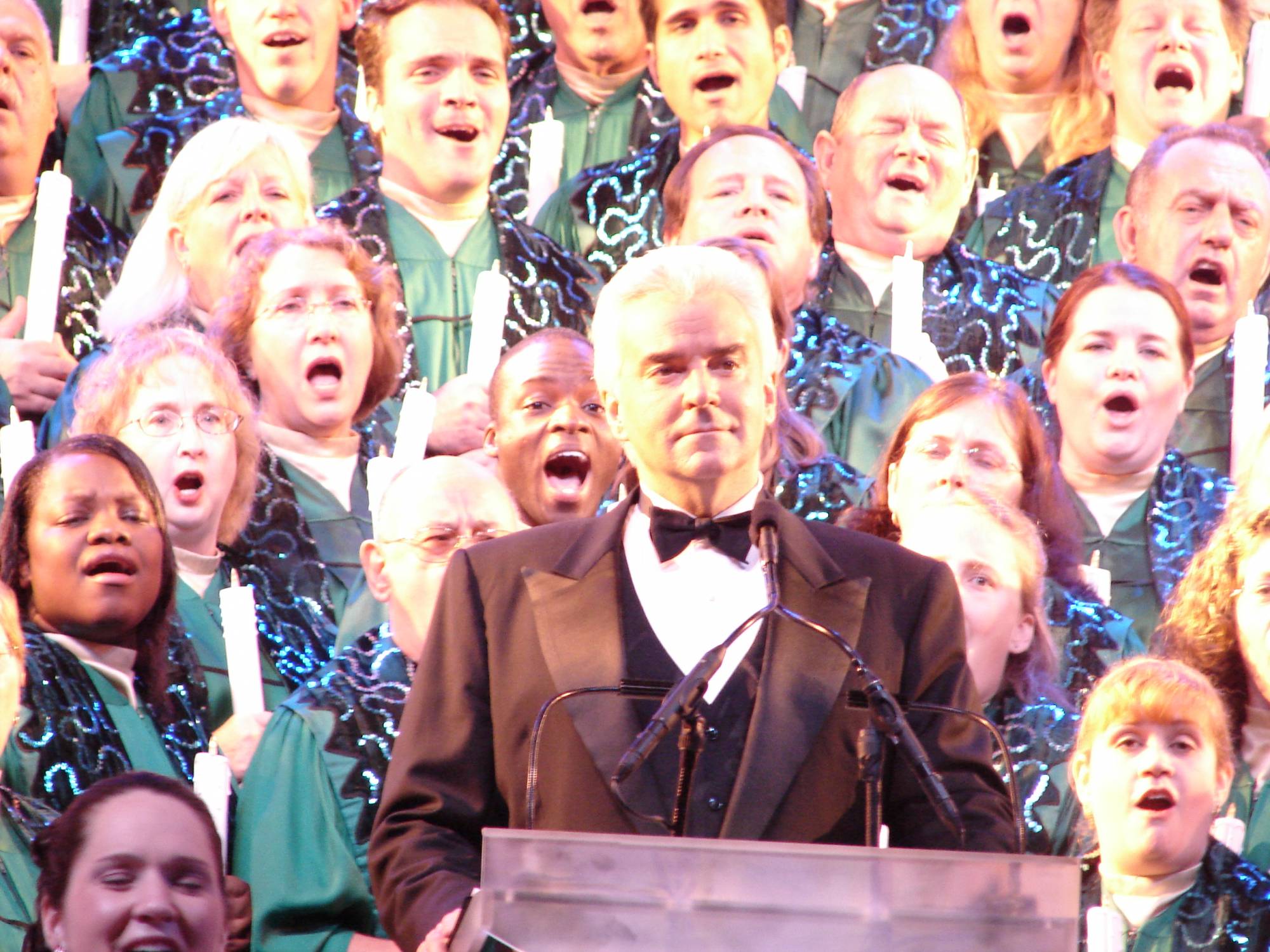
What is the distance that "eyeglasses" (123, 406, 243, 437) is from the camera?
13.2 ft

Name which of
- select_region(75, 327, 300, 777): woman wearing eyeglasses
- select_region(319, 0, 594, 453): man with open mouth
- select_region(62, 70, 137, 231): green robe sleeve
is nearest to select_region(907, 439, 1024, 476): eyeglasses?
select_region(319, 0, 594, 453): man with open mouth

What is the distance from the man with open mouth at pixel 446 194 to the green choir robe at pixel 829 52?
2.93 ft

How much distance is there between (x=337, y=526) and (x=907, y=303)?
47.7 inches

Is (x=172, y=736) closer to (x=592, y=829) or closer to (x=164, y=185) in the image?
(x=164, y=185)

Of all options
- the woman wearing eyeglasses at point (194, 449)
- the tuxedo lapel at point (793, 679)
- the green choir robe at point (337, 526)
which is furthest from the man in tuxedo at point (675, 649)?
the green choir robe at point (337, 526)

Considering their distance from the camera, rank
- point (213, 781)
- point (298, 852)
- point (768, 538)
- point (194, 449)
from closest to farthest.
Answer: point (768, 538) < point (213, 781) < point (298, 852) < point (194, 449)

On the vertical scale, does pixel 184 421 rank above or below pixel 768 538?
above

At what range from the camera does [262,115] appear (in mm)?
5008

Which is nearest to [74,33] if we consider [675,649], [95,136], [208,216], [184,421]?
[95,136]

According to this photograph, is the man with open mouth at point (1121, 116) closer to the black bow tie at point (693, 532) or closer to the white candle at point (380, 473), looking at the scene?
the white candle at point (380, 473)

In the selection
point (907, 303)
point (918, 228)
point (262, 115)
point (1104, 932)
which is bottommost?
point (1104, 932)

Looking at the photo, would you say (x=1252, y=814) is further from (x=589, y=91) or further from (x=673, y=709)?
(x=589, y=91)

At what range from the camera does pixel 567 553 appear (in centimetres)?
212

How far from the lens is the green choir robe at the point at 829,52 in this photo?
5391mm
